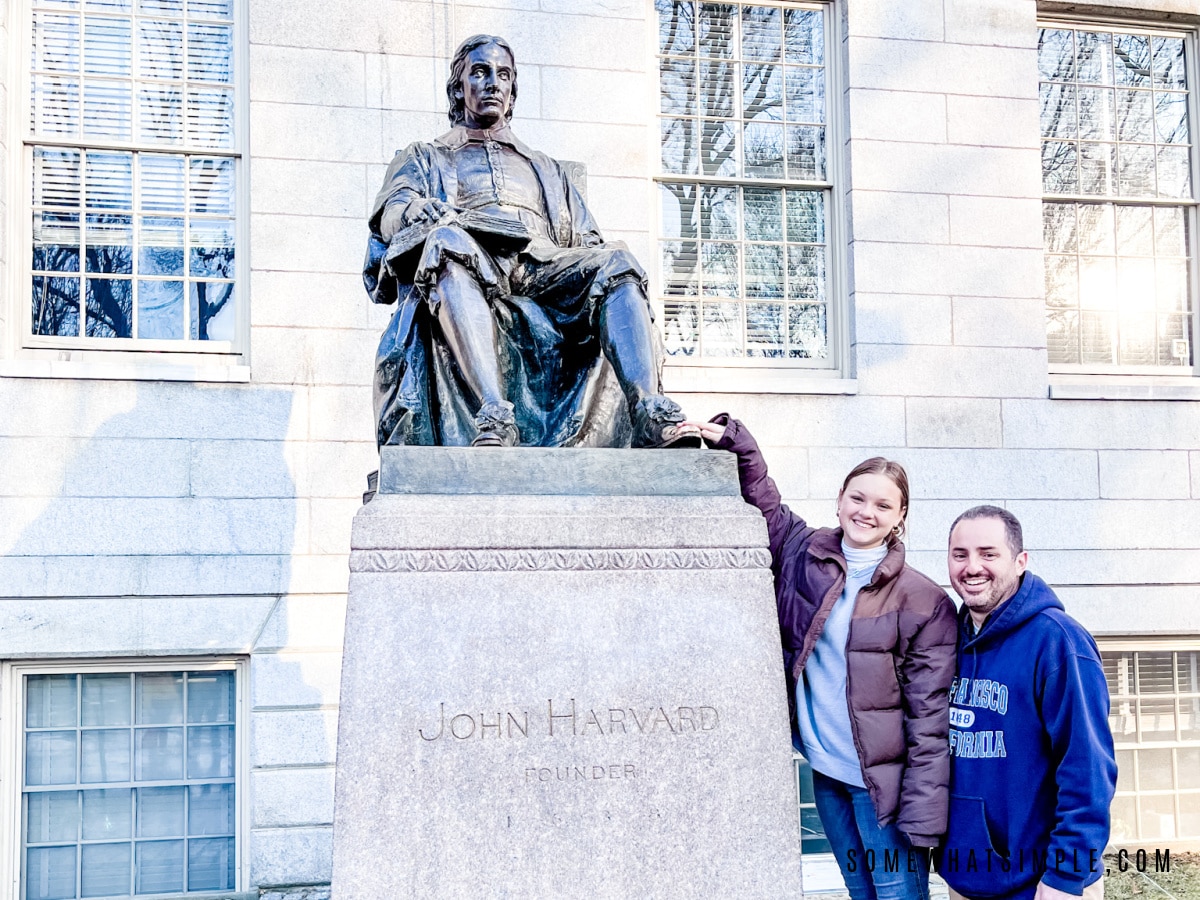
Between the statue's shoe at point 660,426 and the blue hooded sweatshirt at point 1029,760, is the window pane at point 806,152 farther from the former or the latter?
the blue hooded sweatshirt at point 1029,760

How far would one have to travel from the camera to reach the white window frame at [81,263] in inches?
275

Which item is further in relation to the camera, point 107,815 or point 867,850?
point 107,815

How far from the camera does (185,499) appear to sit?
6930 millimetres

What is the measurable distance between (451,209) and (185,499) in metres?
3.32

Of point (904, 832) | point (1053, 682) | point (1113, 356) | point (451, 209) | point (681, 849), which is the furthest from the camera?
point (1113, 356)

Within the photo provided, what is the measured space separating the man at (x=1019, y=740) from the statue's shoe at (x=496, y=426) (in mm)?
1389

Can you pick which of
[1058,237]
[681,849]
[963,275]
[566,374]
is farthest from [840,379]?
[681,849]

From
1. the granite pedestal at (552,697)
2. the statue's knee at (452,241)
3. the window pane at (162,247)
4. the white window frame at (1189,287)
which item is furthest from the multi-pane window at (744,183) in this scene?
the granite pedestal at (552,697)

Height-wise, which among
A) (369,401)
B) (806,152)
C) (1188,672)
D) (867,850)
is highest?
(806,152)

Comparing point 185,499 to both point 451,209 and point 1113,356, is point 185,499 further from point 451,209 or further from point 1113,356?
point 1113,356

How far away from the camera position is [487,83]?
4758 millimetres

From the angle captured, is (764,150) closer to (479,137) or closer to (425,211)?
(479,137)

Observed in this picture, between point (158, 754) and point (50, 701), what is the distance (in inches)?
25.6

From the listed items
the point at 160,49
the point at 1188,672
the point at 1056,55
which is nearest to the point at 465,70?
the point at 160,49
